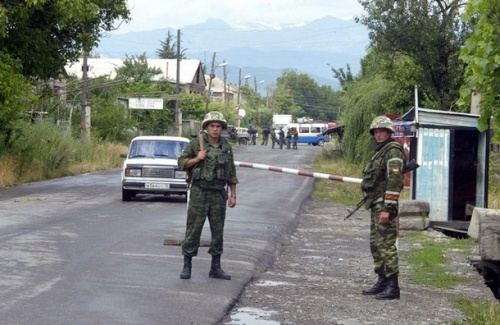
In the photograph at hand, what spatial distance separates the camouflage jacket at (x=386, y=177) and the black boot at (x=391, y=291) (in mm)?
762

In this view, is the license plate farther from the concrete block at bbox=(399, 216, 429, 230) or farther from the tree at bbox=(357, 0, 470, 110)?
the tree at bbox=(357, 0, 470, 110)

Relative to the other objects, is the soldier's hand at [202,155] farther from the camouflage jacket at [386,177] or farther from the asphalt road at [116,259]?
the camouflage jacket at [386,177]

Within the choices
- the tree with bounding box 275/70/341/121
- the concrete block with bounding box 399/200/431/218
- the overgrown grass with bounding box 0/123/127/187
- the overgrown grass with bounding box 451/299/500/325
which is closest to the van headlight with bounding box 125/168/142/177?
the concrete block with bounding box 399/200/431/218

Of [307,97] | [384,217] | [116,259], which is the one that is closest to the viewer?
[384,217]

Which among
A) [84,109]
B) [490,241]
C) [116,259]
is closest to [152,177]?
[116,259]

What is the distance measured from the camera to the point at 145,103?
64.8 m

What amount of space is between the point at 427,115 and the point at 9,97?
1288cm

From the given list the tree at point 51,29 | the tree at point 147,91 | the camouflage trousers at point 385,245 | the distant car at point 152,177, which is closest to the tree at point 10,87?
the tree at point 51,29

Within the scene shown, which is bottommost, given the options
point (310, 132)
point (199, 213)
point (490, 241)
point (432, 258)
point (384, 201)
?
point (432, 258)

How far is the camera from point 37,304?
31.1ft

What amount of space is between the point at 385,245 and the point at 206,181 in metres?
2.13

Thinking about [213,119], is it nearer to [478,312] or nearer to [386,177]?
[386,177]

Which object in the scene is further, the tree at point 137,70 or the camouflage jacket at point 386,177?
the tree at point 137,70

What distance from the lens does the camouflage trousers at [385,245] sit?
11.0 metres
